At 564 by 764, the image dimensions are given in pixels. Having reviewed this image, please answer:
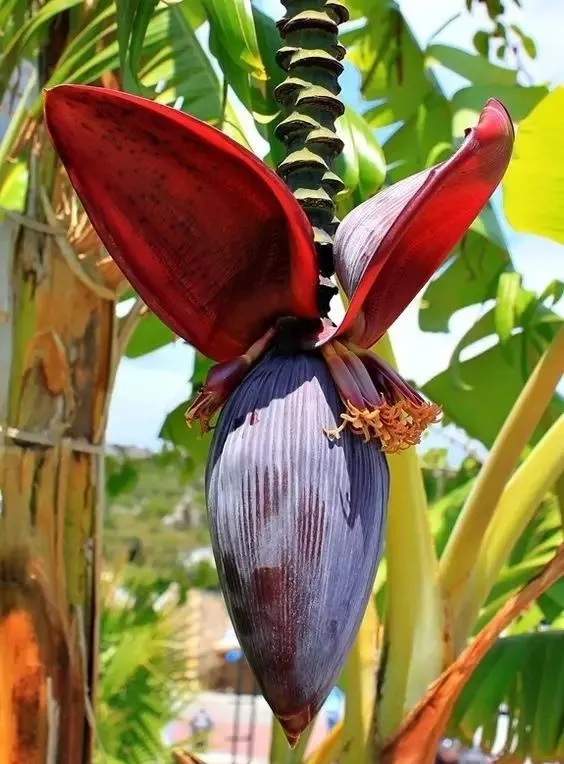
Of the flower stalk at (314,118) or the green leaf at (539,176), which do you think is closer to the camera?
the flower stalk at (314,118)

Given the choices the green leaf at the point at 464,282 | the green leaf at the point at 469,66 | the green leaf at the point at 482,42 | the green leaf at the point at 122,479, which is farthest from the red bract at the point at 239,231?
the green leaf at the point at 122,479

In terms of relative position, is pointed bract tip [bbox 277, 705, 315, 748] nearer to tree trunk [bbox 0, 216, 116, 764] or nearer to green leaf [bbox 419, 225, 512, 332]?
tree trunk [bbox 0, 216, 116, 764]

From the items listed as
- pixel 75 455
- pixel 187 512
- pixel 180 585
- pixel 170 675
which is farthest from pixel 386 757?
pixel 187 512

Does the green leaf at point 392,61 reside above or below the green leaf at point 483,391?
above

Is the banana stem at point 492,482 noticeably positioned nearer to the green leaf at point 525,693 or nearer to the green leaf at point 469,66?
the green leaf at point 525,693

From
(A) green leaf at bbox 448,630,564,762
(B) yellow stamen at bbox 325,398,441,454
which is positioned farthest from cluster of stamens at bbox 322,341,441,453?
(A) green leaf at bbox 448,630,564,762

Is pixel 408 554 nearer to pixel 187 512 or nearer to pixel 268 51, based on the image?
pixel 268 51

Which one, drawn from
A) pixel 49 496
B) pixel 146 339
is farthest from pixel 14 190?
pixel 49 496
